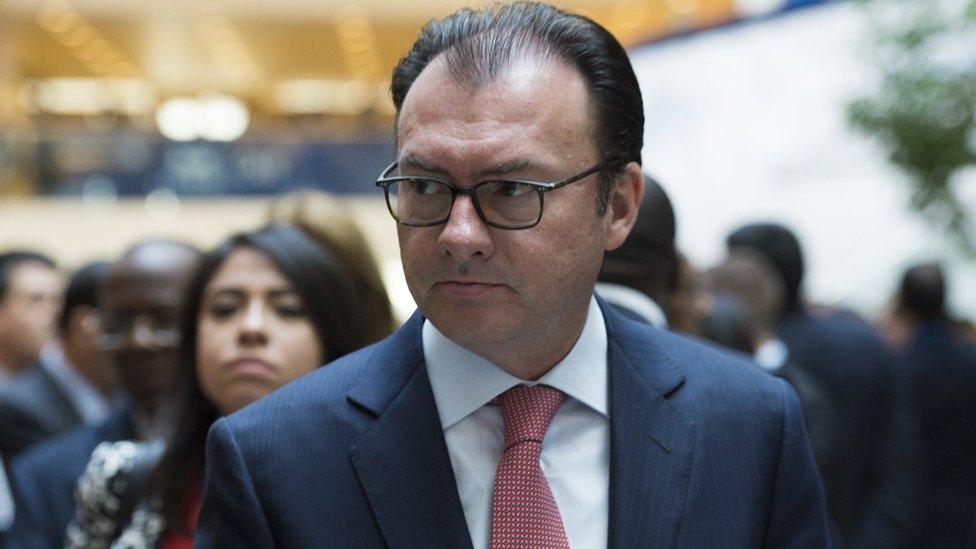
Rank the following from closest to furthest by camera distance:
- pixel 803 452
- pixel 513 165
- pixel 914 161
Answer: pixel 513 165
pixel 803 452
pixel 914 161

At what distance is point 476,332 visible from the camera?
1851 millimetres

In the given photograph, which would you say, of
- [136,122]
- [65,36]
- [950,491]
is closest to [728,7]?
[950,491]

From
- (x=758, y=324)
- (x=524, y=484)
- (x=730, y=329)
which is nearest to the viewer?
(x=524, y=484)

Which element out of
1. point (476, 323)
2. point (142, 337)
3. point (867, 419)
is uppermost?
point (476, 323)

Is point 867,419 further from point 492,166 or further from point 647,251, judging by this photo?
point 492,166

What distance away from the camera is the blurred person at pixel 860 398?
5.36 m

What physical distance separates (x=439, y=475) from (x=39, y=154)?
1553 cm

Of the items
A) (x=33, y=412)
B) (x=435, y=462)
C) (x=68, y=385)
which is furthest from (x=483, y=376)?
(x=68, y=385)

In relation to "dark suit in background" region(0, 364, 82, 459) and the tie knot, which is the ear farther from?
"dark suit in background" region(0, 364, 82, 459)

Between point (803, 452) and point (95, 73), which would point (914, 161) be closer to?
point (803, 452)

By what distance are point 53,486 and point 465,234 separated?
232 centimetres

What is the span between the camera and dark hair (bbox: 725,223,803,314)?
559 cm

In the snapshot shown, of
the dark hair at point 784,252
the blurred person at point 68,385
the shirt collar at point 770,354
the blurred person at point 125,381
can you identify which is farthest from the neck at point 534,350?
the dark hair at point 784,252

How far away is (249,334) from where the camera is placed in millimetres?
2896
